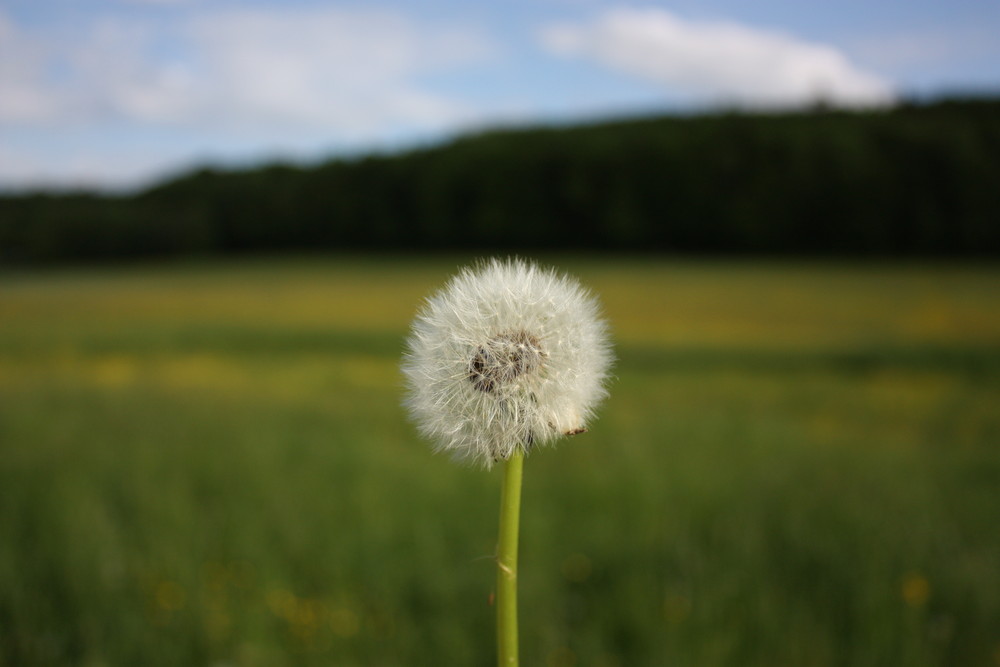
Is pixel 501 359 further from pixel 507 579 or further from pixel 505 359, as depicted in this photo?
pixel 507 579

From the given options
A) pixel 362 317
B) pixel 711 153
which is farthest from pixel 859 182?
pixel 362 317

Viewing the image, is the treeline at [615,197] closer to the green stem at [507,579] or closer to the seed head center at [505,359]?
the seed head center at [505,359]

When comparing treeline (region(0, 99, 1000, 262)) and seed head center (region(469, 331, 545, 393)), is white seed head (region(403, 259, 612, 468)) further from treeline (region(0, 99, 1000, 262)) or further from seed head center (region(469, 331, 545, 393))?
treeline (region(0, 99, 1000, 262))

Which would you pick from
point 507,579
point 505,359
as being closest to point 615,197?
point 505,359

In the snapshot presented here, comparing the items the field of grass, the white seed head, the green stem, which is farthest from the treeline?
the green stem

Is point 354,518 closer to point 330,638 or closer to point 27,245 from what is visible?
point 330,638

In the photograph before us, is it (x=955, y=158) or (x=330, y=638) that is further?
(x=955, y=158)
